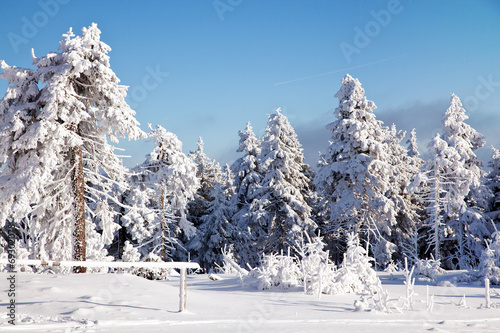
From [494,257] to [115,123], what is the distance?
15825 millimetres

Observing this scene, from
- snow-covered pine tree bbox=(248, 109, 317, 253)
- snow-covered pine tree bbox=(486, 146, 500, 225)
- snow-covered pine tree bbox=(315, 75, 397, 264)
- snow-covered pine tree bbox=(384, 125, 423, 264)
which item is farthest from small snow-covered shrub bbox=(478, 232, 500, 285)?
snow-covered pine tree bbox=(486, 146, 500, 225)

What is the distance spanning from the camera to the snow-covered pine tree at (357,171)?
84.7 feet

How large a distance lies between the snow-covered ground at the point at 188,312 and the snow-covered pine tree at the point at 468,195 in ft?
59.7

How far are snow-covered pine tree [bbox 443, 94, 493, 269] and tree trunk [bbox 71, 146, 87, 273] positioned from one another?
78.2 feet

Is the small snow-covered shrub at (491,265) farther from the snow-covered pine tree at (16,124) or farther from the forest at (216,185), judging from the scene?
the snow-covered pine tree at (16,124)

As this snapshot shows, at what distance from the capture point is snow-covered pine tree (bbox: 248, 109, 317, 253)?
2773 centimetres

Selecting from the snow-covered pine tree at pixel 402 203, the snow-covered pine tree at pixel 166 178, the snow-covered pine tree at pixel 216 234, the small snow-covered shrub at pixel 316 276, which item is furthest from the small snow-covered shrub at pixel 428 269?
the snow-covered pine tree at pixel 216 234

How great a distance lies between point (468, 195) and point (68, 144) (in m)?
27.1

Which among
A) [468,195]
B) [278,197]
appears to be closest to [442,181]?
[468,195]

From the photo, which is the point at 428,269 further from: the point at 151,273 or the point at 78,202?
the point at 78,202

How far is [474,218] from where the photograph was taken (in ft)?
89.0

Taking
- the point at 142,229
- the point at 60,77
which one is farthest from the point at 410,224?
the point at 60,77

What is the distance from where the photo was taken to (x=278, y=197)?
93.2ft

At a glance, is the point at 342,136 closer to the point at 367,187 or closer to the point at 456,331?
the point at 367,187
